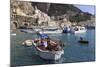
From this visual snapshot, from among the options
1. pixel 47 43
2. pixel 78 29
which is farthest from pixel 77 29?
pixel 47 43

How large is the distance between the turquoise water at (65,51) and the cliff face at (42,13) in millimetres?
151

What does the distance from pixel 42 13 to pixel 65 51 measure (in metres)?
0.51

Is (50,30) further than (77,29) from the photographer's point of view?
No

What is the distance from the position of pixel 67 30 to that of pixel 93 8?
0.44 meters

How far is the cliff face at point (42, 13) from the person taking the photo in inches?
92.8

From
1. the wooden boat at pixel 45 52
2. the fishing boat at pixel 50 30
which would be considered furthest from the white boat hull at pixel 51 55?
the fishing boat at pixel 50 30

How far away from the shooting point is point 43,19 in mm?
2469

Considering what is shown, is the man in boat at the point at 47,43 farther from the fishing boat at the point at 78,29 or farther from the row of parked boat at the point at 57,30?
the fishing boat at the point at 78,29

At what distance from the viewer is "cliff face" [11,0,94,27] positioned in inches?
Result: 92.8

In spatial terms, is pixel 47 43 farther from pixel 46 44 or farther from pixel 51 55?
pixel 51 55

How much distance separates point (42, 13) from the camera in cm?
246

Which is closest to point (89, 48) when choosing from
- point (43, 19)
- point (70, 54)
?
point (70, 54)

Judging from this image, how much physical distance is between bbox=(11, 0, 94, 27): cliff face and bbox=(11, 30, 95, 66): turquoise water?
0.15m

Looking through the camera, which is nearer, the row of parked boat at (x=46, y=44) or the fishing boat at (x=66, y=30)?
the row of parked boat at (x=46, y=44)
